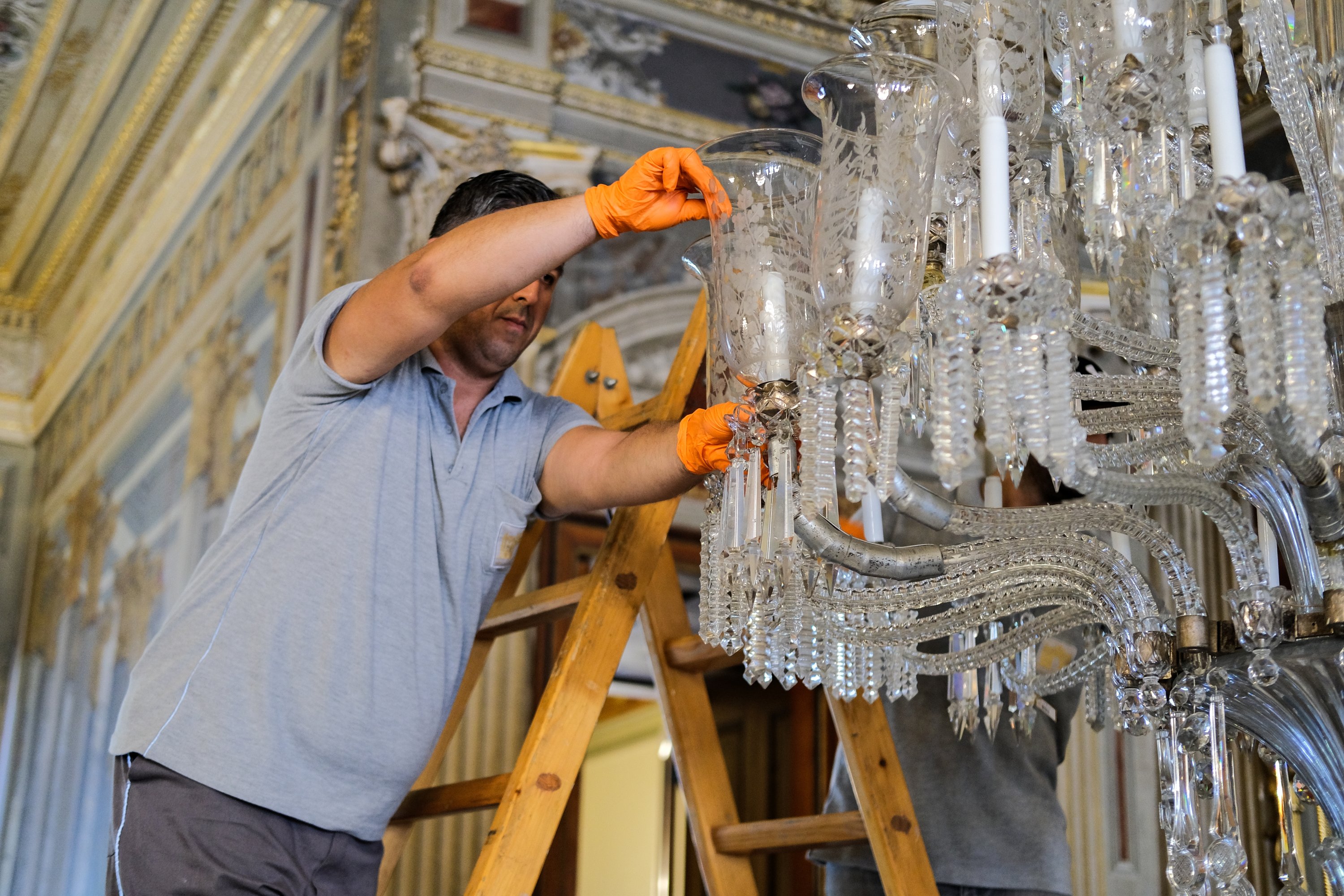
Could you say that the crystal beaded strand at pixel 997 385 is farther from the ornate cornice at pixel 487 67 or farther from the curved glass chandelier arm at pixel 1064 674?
the ornate cornice at pixel 487 67

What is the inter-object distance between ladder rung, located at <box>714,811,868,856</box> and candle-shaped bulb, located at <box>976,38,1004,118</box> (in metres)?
1.03

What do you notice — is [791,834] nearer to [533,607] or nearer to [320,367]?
[533,607]

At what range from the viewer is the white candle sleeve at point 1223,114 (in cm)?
93

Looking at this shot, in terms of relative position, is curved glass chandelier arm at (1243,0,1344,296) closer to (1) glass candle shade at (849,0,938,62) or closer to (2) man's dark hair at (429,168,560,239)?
(1) glass candle shade at (849,0,938,62)

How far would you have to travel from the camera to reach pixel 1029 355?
0.91 m

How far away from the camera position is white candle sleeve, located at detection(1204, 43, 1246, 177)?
36.6 inches

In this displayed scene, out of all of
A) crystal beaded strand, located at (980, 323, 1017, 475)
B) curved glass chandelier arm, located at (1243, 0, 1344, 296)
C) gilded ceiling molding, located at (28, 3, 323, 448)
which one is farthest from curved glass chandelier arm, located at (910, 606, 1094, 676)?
gilded ceiling molding, located at (28, 3, 323, 448)

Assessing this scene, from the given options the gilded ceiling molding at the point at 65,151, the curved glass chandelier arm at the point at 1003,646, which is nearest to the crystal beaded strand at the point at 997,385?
the curved glass chandelier arm at the point at 1003,646

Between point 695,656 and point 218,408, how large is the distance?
9.56 ft

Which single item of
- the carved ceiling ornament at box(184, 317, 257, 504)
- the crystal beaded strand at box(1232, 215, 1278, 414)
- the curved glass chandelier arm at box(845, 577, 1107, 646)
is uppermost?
the carved ceiling ornament at box(184, 317, 257, 504)

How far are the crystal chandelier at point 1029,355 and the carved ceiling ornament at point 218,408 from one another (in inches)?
113

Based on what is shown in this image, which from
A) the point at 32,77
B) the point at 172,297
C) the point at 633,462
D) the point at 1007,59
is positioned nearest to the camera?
the point at 1007,59

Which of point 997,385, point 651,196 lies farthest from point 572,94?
point 997,385

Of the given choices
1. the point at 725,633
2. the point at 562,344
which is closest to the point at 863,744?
the point at 725,633
